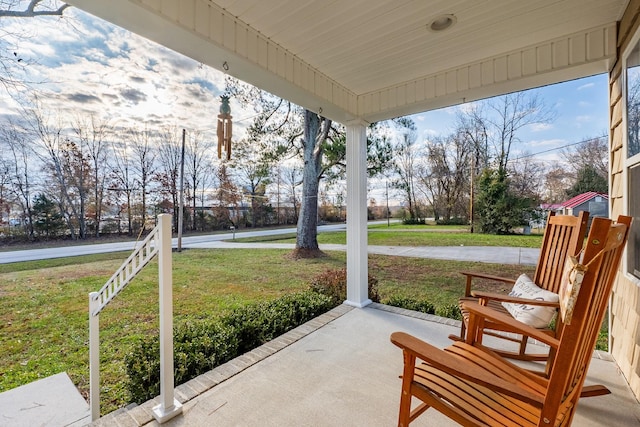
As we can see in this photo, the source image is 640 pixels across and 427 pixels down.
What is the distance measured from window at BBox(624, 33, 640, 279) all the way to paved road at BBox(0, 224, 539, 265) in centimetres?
207

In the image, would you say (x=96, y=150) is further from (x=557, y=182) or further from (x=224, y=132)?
(x=557, y=182)

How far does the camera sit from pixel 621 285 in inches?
73.8

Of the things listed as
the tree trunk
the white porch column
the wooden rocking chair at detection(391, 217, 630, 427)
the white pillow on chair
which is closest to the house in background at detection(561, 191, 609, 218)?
the white pillow on chair

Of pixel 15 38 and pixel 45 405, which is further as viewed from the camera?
pixel 15 38

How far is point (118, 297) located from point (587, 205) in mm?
5804

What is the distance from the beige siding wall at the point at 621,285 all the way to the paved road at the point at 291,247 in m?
1.83

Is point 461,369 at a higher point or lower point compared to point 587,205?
lower

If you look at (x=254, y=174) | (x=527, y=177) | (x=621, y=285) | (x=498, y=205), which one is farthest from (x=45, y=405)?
(x=527, y=177)

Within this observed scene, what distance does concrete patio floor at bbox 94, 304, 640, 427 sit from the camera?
150 cm

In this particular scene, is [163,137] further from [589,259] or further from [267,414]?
[589,259]

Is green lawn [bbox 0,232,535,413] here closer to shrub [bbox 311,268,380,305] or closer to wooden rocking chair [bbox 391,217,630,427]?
shrub [bbox 311,268,380,305]

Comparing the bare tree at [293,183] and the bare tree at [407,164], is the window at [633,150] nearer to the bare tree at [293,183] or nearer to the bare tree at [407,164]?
the bare tree at [407,164]

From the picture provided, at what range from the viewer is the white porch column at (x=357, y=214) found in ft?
10.4

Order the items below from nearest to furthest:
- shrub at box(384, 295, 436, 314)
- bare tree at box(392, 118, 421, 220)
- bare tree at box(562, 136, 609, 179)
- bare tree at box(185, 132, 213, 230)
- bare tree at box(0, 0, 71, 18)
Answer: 1. bare tree at box(0, 0, 71, 18)
2. bare tree at box(562, 136, 609, 179)
3. shrub at box(384, 295, 436, 314)
4. bare tree at box(185, 132, 213, 230)
5. bare tree at box(392, 118, 421, 220)
